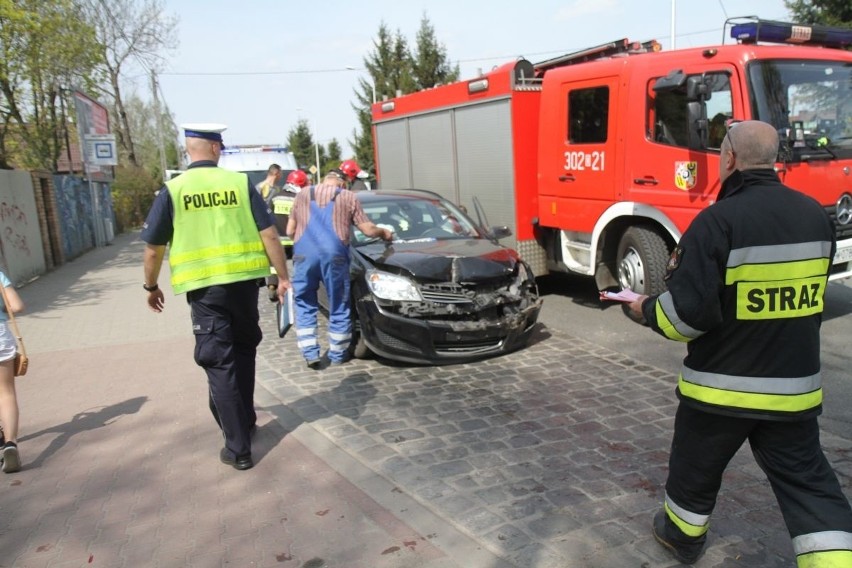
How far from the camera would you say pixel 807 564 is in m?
2.43

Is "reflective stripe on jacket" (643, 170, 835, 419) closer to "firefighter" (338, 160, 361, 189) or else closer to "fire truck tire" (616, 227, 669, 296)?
"fire truck tire" (616, 227, 669, 296)

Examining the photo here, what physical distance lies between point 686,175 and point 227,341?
4.66 meters

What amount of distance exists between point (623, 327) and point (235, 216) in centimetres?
467

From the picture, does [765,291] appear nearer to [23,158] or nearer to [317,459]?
[317,459]

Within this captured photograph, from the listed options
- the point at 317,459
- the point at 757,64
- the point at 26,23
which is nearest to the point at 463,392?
the point at 317,459

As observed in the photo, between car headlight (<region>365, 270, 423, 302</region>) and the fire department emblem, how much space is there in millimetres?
2865

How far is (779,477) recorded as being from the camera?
254cm

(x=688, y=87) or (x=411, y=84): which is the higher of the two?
(x=411, y=84)

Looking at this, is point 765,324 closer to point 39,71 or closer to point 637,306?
point 637,306

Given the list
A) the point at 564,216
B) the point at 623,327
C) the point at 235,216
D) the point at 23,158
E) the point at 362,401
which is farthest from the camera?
the point at 23,158

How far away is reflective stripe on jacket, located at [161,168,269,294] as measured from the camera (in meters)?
3.96

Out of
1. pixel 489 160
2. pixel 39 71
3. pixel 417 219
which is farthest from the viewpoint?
pixel 39 71

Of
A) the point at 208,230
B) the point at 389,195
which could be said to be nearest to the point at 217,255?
the point at 208,230

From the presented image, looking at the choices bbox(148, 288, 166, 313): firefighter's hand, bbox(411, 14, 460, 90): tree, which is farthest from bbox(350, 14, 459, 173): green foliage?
bbox(148, 288, 166, 313): firefighter's hand
